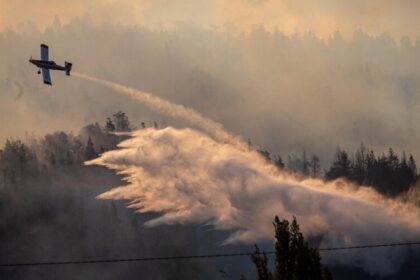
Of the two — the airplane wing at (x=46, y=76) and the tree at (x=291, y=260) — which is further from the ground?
the airplane wing at (x=46, y=76)

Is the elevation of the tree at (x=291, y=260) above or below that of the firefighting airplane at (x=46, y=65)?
below

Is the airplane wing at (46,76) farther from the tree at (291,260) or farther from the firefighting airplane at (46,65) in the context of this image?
the tree at (291,260)

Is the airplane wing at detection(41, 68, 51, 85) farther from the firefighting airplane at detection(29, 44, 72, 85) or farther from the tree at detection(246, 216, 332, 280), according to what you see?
the tree at detection(246, 216, 332, 280)

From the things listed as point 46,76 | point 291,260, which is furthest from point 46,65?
point 291,260

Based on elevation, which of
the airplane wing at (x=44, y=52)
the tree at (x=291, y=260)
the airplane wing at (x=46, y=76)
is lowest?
Result: the tree at (x=291, y=260)

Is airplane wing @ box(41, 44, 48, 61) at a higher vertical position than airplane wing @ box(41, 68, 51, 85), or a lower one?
higher

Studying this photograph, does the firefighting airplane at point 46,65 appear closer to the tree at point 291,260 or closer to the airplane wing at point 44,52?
the airplane wing at point 44,52

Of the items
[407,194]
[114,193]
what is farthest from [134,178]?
[407,194]

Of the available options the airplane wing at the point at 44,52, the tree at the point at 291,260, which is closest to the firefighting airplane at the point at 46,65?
the airplane wing at the point at 44,52

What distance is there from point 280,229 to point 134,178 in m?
62.6

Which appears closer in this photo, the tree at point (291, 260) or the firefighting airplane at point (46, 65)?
the tree at point (291, 260)

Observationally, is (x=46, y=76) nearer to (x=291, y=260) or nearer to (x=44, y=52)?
(x=44, y=52)

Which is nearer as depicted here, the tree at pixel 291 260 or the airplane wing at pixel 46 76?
the tree at pixel 291 260

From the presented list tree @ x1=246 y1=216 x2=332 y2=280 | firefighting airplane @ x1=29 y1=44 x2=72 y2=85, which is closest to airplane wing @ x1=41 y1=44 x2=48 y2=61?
firefighting airplane @ x1=29 y1=44 x2=72 y2=85
